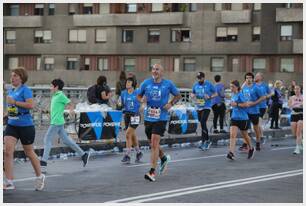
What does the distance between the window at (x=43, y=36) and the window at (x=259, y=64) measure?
645 inches

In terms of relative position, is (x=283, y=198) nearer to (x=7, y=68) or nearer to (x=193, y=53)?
(x=193, y=53)

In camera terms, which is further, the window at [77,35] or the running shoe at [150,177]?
the window at [77,35]

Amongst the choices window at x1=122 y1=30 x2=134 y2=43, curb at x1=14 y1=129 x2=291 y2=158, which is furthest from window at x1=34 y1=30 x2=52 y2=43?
curb at x1=14 y1=129 x2=291 y2=158

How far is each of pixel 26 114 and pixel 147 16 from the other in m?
48.0

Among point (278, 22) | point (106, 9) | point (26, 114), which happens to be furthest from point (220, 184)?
point (106, 9)

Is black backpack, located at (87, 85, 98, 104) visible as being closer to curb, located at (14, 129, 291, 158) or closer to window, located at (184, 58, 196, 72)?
curb, located at (14, 129, 291, 158)

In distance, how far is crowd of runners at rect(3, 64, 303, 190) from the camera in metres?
10.1

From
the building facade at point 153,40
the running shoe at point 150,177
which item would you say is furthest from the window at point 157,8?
the running shoe at point 150,177

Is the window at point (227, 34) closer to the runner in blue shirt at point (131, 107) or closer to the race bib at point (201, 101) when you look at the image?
the race bib at point (201, 101)

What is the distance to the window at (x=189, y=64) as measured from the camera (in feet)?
187

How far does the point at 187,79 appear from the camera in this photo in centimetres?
5725

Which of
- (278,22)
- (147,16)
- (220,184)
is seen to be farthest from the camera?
(147,16)

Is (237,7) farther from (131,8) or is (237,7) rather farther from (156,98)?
(156,98)

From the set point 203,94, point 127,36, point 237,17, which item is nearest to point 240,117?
point 203,94
